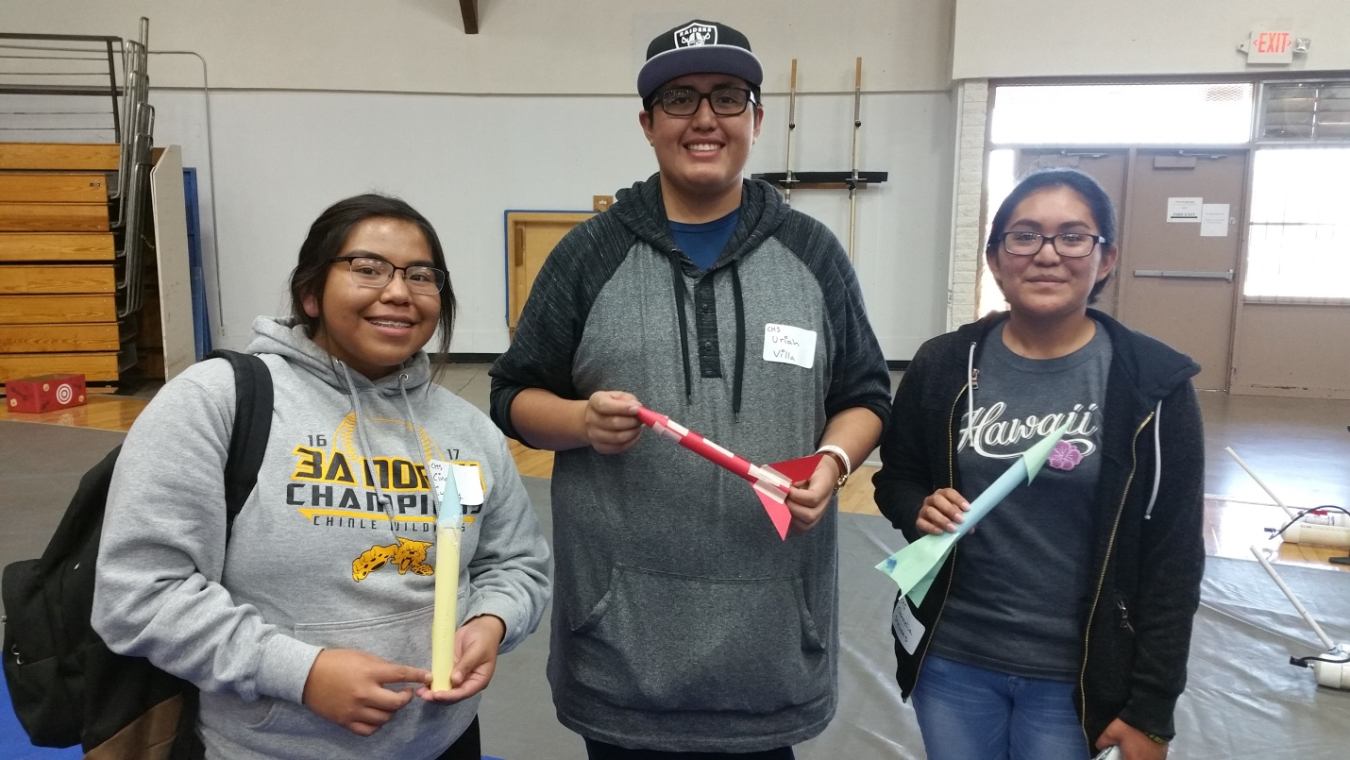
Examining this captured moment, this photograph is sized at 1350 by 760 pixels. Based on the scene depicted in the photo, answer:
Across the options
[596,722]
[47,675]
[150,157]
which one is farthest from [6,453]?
[596,722]

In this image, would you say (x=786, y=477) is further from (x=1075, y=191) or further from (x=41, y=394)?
(x=41, y=394)

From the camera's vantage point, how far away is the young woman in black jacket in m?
1.24

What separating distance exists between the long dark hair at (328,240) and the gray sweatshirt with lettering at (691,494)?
0.75 feet

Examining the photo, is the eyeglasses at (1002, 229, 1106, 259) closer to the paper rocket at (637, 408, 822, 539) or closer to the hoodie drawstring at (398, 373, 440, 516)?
the paper rocket at (637, 408, 822, 539)

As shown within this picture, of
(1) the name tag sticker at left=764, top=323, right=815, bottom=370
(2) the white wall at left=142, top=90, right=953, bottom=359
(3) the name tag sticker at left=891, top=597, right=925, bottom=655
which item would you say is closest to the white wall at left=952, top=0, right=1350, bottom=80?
(2) the white wall at left=142, top=90, right=953, bottom=359

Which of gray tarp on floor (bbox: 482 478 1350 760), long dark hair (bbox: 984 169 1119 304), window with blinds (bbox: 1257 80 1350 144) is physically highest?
window with blinds (bbox: 1257 80 1350 144)

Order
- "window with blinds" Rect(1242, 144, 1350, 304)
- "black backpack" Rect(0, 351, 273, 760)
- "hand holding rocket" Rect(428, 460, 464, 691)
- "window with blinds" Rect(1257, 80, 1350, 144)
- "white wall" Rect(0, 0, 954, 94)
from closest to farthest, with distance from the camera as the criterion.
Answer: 1. "hand holding rocket" Rect(428, 460, 464, 691)
2. "black backpack" Rect(0, 351, 273, 760)
3. "window with blinds" Rect(1257, 80, 1350, 144)
4. "window with blinds" Rect(1242, 144, 1350, 304)
5. "white wall" Rect(0, 0, 954, 94)

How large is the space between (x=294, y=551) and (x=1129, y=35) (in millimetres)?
7901

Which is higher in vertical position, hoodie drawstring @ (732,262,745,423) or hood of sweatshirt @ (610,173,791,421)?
hood of sweatshirt @ (610,173,791,421)

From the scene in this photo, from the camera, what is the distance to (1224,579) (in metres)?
3.23

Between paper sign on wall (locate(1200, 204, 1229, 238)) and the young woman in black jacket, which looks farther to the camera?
paper sign on wall (locate(1200, 204, 1229, 238))

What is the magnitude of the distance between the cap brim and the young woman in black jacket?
52 centimetres

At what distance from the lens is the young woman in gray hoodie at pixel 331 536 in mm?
995

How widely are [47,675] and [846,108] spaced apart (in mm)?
8074
